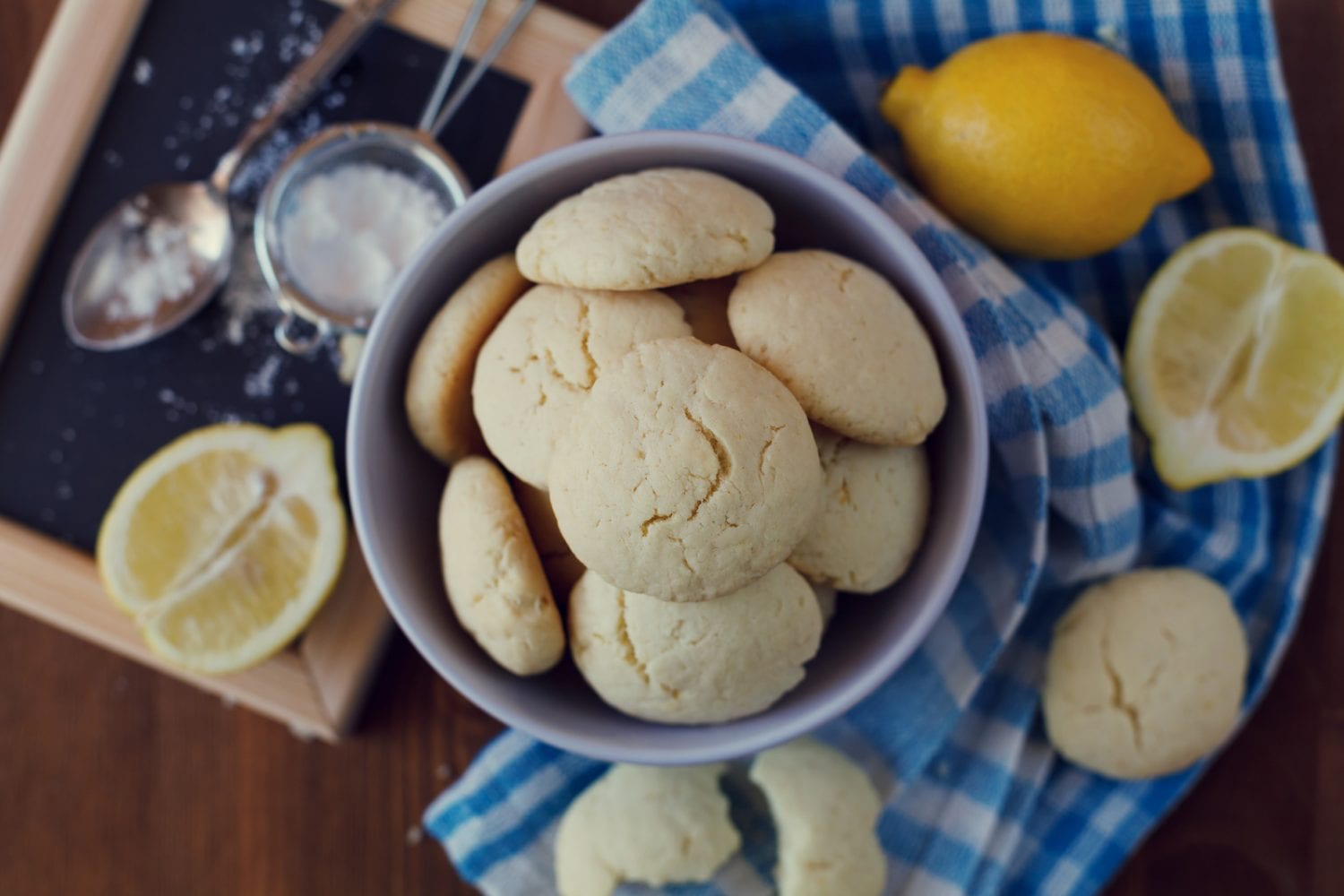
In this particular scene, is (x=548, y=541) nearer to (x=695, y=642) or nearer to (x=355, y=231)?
(x=695, y=642)

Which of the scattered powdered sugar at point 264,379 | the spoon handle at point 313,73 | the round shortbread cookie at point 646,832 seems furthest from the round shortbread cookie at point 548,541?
the spoon handle at point 313,73

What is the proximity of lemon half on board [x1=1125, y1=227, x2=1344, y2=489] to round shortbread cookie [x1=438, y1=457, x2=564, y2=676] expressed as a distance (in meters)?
0.62

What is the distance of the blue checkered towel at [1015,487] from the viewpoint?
91cm

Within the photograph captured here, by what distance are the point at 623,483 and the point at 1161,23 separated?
0.72 metres

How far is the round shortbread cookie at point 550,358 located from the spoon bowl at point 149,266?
45cm

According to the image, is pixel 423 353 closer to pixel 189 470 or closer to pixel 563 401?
pixel 563 401

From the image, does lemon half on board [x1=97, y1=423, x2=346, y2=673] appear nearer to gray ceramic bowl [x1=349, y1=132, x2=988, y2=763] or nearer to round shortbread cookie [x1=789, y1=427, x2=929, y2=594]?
gray ceramic bowl [x1=349, y1=132, x2=988, y2=763]

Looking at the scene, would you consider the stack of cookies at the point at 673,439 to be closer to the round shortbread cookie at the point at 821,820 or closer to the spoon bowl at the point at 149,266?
the round shortbread cookie at the point at 821,820

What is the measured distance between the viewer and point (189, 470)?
99 cm

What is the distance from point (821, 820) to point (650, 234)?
1.79 ft

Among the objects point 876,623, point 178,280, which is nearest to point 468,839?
Answer: point 876,623

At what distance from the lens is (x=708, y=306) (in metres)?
0.78

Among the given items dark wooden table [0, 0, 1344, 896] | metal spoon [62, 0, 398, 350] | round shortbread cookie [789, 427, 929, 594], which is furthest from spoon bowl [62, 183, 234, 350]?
round shortbread cookie [789, 427, 929, 594]

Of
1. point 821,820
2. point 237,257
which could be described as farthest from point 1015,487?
point 237,257
